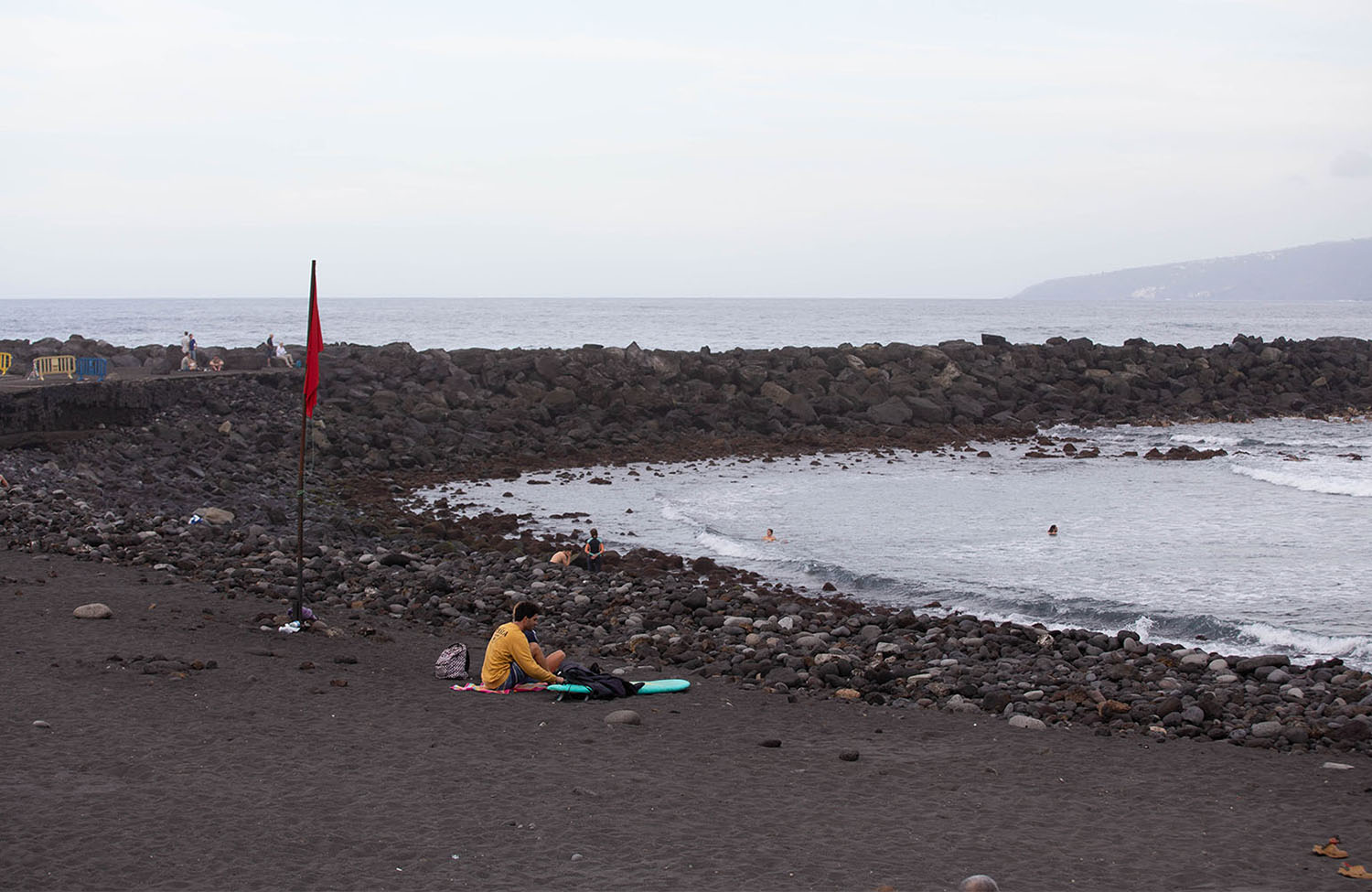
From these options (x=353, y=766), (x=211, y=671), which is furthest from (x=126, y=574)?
(x=353, y=766)

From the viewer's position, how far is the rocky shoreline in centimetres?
1092

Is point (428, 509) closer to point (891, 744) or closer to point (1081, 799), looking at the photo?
point (891, 744)

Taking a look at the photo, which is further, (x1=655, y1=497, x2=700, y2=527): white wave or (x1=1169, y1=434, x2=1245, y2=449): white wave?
(x1=1169, y1=434, x2=1245, y2=449): white wave

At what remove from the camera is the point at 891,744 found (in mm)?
9047

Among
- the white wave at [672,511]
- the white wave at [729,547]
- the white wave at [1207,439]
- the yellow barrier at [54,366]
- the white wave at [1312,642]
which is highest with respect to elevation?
the yellow barrier at [54,366]

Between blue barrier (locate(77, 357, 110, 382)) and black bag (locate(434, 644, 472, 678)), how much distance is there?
733 inches

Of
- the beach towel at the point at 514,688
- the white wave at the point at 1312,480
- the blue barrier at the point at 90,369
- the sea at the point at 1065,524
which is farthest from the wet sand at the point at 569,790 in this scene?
the white wave at the point at 1312,480

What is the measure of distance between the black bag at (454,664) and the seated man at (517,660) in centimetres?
39

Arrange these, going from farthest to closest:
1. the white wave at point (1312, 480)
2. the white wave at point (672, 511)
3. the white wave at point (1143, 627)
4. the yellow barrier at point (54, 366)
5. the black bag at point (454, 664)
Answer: the yellow barrier at point (54, 366) → the white wave at point (1312, 480) → the white wave at point (672, 511) → the white wave at point (1143, 627) → the black bag at point (454, 664)

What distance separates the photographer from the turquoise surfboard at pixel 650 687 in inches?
395

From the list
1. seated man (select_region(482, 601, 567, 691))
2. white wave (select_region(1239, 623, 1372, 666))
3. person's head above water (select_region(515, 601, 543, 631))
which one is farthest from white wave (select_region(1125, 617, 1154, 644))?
person's head above water (select_region(515, 601, 543, 631))

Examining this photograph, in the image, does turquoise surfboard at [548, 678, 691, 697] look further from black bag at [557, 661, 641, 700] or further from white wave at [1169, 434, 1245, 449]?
white wave at [1169, 434, 1245, 449]

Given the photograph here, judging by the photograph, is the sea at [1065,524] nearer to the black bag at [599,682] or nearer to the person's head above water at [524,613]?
the black bag at [599,682]

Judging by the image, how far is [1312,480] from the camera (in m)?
24.9
